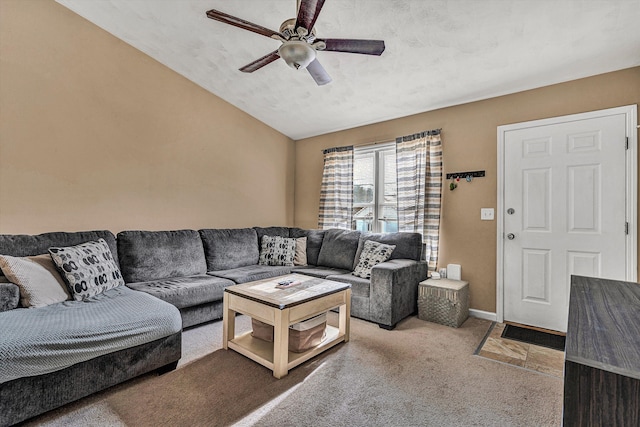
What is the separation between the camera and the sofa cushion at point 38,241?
222 centimetres

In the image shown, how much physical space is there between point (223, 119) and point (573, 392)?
4.24 meters

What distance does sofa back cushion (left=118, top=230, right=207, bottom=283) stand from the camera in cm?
284

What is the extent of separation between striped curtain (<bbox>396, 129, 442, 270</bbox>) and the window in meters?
0.24

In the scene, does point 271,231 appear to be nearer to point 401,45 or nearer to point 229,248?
point 229,248

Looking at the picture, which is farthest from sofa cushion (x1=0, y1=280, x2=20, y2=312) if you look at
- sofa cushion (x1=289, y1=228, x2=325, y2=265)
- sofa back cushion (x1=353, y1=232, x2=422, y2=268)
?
sofa back cushion (x1=353, y1=232, x2=422, y2=268)

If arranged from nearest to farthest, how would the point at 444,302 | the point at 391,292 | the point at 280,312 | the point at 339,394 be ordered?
the point at 339,394, the point at 280,312, the point at 391,292, the point at 444,302

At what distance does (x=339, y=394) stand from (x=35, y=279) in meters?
2.20

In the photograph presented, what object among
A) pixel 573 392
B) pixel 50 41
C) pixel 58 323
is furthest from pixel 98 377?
pixel 50 41

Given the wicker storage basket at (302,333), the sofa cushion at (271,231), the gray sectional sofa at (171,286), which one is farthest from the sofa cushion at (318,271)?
the wicker storage basket at (302,333)

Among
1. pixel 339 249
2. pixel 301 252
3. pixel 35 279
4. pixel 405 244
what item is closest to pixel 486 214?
pixel 405 244

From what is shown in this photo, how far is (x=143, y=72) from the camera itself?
3293 mm

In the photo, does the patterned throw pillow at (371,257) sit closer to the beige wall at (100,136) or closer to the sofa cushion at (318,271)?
the sofa cushion at (318,271)

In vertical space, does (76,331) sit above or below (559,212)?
below

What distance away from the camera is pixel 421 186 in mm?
3625
